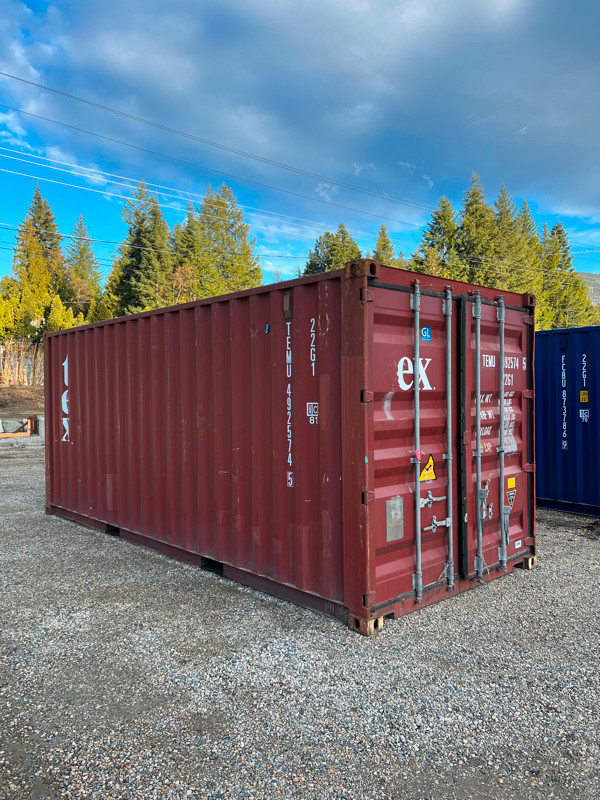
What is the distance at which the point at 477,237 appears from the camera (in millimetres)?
46031

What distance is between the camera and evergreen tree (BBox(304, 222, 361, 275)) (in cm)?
5928

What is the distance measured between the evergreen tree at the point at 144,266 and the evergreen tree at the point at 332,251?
694 inches

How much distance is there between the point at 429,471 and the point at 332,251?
5912 cm

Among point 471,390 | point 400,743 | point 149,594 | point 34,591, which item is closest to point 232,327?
point 471,390

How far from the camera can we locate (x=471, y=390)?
4.93 m

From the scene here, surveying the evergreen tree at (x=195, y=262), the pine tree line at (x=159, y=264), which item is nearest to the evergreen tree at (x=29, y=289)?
the pine tree line at (x=159, y=264)

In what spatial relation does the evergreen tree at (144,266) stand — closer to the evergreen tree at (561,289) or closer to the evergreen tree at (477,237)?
the evergreen tree at (477,237)

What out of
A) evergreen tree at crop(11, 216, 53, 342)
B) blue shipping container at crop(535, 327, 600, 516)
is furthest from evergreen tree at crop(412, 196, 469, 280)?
blue shipping container at crop(535, 327, 600, 516)

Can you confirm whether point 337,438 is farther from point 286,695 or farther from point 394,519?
point 286,695

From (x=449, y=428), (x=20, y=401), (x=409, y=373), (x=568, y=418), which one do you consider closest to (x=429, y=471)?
(x=449, y=428)

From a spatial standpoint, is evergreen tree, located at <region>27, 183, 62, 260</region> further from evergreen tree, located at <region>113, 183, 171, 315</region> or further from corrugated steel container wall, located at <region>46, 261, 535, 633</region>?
corrugated steel container wall, located at <region>46, 261, 535, 633</region>

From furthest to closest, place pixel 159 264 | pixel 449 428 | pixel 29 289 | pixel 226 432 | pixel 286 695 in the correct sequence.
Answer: pixel 159 264
pixel 29 289
pixel 226 432
pixel 449 428
pixel 286 695

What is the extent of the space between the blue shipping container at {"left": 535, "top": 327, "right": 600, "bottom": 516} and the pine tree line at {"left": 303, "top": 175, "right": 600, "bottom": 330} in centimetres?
3465

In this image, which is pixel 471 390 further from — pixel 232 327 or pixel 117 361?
pixel 117 361
